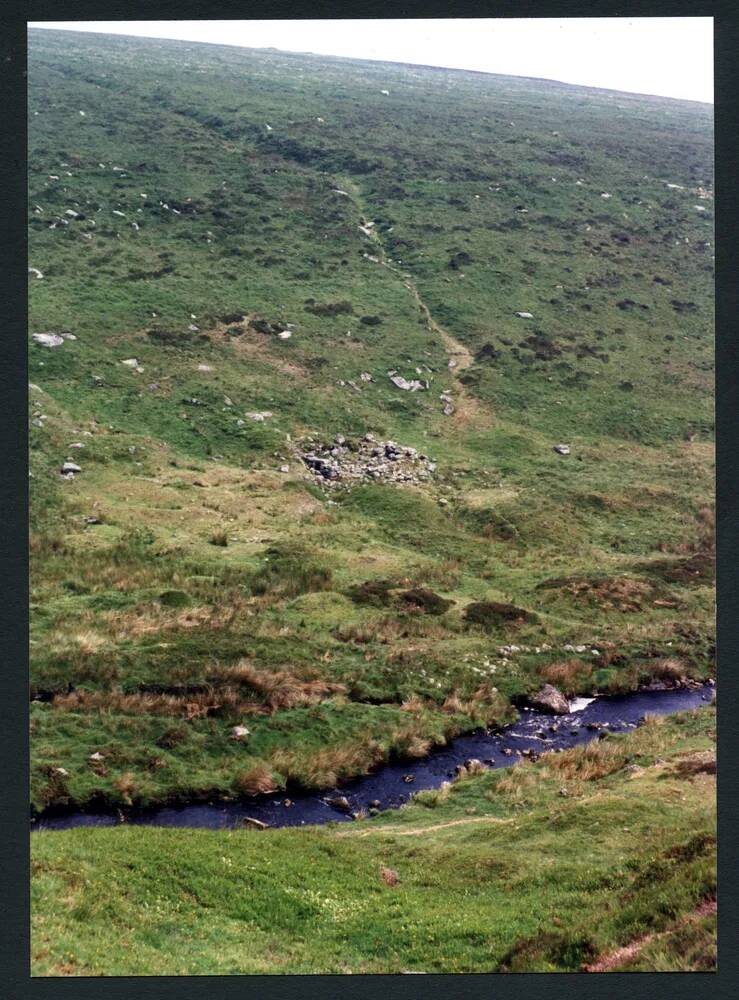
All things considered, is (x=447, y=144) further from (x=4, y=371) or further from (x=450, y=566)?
(x=4, y=371)

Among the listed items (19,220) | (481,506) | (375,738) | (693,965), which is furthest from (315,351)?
(693,965)

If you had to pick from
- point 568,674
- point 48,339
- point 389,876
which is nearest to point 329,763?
point 389,876

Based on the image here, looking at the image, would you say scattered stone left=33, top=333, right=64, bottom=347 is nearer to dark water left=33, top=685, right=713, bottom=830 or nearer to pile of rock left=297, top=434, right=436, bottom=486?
pile of rock left=297, top=434, right=436, bottom=486

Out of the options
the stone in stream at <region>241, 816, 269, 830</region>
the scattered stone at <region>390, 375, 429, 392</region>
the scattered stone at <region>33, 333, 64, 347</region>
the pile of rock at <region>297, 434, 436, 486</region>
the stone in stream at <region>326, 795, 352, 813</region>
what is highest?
the scattered stone at <region>33, 333, 64, 347</region>

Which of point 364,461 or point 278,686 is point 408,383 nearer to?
point 364,461

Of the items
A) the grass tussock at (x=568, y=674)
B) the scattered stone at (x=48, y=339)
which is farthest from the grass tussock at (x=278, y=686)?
the scattered stone at (x=48, y=339)

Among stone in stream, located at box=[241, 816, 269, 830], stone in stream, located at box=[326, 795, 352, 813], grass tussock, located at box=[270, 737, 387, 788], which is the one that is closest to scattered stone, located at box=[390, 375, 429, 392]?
grass tussock, located at box=[270, 737, 387, 788]

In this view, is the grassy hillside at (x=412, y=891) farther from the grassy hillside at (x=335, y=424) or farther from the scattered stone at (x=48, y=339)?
the scattered stone at (x=48, y=339)
